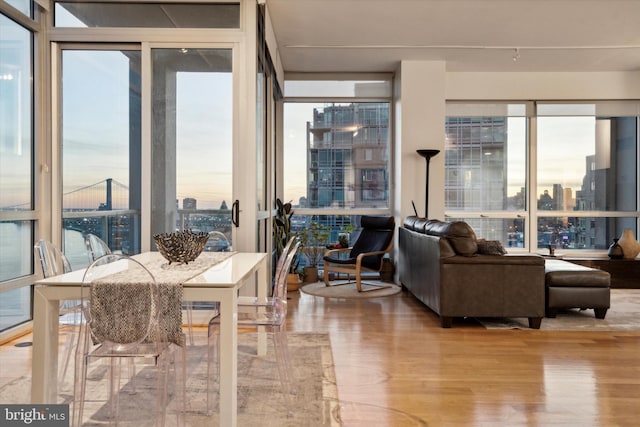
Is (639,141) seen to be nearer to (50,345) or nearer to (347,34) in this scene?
(347,34)

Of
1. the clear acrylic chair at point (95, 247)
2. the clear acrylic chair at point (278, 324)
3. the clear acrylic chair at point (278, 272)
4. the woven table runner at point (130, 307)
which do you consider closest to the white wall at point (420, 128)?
the clear acrylic chair at point (278, 272)

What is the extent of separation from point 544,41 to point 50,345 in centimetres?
578

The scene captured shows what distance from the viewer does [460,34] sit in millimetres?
5328

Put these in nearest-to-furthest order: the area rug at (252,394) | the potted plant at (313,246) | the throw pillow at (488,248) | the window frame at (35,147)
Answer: the area rug at (252,394), the window frame at (35,147), the throw pillow at (488,248), the potted plant at (313,246)

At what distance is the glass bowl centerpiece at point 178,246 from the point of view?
2713mm

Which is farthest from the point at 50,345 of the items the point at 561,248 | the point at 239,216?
the point at 561,248

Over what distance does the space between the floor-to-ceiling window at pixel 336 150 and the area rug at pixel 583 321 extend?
→ 9.34 feet

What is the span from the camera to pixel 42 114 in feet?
13.8

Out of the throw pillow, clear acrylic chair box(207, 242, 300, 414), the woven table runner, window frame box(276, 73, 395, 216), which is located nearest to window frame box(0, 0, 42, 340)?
clear acrylic chair box(207, 242, 300, 414)

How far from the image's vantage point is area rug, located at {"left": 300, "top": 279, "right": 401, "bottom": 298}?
5.63 meters

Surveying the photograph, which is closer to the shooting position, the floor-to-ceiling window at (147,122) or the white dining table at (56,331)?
the white dining table at (56,331)

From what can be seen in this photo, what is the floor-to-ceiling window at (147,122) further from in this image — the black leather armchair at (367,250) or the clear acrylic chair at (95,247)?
the black leather armchair at (367,250)

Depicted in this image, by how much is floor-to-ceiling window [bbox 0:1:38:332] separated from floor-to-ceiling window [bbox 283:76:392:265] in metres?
3.51

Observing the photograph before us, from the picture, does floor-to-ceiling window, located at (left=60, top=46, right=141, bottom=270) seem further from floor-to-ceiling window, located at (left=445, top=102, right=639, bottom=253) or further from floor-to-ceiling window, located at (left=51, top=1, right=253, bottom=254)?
floor-to-ceiling window, located at (left=445, top=102, right=639, bottom=253)
